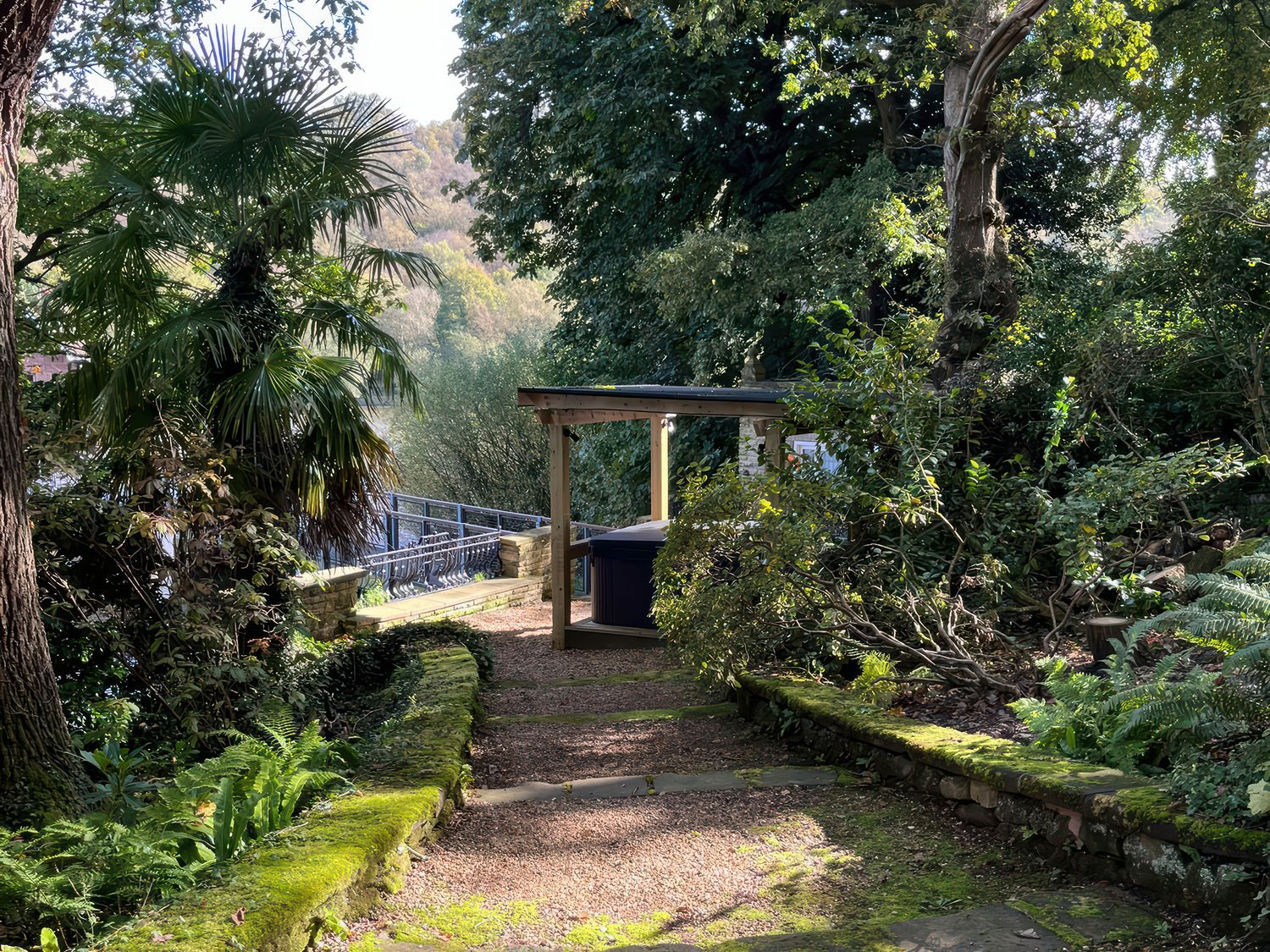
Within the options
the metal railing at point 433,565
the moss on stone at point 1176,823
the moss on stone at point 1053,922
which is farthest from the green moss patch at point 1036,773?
the metal railing at point 433,565

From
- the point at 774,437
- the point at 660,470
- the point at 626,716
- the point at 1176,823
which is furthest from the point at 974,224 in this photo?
the point at 1176,823

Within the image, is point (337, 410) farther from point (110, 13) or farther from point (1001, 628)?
point (110, 13)

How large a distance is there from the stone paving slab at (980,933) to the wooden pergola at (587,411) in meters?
5.63

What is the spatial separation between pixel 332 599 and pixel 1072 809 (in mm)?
7338

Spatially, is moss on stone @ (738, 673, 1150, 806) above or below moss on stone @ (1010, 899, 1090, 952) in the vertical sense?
above

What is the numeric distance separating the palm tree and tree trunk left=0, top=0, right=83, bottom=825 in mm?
1947

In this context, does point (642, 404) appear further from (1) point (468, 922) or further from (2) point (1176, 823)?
(2) point (1176, 823)

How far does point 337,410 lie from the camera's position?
6.52 metres

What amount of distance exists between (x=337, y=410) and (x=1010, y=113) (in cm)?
644

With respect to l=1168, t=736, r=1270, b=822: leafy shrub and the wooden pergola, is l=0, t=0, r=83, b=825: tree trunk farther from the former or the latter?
the wooden pergola

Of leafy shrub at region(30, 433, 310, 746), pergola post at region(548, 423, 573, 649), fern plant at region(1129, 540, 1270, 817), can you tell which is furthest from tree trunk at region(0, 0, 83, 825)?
pergola post at region(548, 423, 573, 649)

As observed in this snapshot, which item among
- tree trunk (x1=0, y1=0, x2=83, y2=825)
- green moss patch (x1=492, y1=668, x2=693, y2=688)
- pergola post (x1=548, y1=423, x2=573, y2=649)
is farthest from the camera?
pergola post (x1=548, y1=423, x2=573, y2=649)

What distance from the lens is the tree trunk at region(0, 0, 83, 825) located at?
3.95 metres

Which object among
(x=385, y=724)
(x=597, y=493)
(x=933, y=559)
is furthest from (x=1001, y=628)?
(x=597, y=493)
